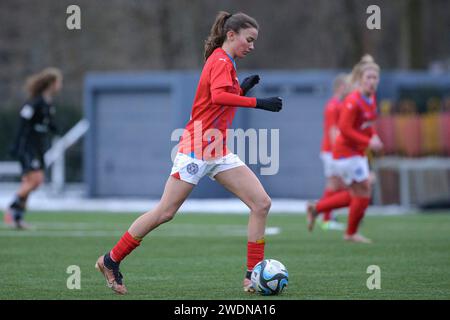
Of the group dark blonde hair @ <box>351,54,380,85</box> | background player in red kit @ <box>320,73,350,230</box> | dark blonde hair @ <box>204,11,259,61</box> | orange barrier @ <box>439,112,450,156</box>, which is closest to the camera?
dark blonde hair @ <box>204,11,259,61</box>

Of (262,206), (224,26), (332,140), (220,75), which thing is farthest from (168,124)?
(220,75)

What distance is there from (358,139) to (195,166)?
4796 millimetres

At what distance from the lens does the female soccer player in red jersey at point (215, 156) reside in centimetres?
822

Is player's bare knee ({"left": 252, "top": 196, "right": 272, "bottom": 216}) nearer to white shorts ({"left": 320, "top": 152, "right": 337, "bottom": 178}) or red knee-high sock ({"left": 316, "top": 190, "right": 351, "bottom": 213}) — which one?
red knee-high sock ({"left": 316, "top": 190, "right": 351, "bottom": 213})

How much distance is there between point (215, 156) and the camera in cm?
832

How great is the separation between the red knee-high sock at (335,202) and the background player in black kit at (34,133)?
4180 mm

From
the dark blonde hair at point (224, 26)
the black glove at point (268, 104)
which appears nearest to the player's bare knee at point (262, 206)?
the black glove at point (268, 104)

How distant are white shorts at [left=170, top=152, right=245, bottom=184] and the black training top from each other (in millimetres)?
7476

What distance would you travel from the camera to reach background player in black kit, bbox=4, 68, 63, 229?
15.3 m

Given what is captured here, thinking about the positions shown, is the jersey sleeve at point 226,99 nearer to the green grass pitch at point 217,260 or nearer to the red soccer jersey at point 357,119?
the green grass pitch at point 217,260

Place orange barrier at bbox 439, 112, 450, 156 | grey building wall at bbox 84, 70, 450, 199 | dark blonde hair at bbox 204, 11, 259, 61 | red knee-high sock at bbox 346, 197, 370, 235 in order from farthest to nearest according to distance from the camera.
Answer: grey building wall at bbox 84, 70, 450, 199, orange barrier at bbox 439, 112, 450, 156, red knee-high sock at bbox 346, 197, 370, 235, dark blonde hair at bbox 204, 11, 259, 61

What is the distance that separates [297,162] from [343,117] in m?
12.1

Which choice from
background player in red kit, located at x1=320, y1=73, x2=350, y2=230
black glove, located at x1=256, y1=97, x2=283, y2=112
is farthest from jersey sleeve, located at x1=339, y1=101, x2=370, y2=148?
black glove, located at x1=256, y1=97, x2=283, y2=112
